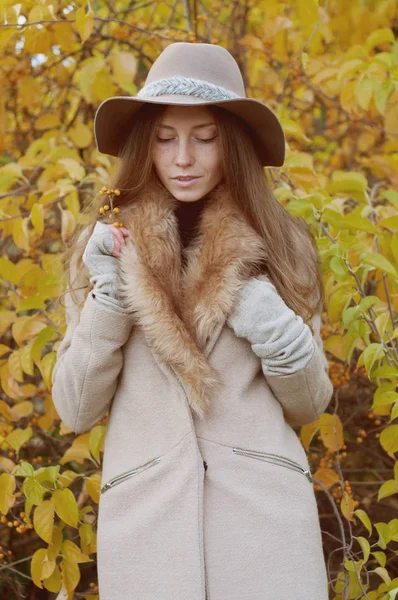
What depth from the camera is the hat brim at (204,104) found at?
6.41 feet

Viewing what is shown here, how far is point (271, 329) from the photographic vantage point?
72.6 inches

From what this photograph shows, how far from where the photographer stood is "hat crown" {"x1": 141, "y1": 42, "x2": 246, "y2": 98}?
6.59 feet

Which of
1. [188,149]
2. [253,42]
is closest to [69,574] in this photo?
[188,149]

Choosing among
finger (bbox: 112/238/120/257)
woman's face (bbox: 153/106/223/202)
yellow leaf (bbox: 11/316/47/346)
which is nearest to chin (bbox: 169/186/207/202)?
woman's face (bbox: 153/106/223/202)

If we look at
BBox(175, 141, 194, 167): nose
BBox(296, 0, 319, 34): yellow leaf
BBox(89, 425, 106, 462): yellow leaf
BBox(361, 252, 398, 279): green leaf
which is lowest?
BBox(89, 425, 106, 462): yellow leaf

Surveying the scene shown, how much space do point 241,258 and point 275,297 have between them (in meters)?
0.12

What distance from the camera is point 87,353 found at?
1.87 metres

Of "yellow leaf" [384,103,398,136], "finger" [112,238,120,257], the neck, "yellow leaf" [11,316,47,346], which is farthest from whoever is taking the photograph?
"yellow leaf" [384,103,398,136]

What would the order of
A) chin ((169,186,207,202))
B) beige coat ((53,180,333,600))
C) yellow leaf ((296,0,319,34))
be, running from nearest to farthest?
beige coat ((53,180,333,600)) → chin ((169,186,207,202)) → yellow leaf ((296,0,319,34))

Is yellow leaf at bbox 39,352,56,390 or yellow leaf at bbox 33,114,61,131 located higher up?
yellow leaf at bbox 33,114,61,131

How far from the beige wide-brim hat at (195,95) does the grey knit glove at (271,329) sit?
420 millimetres

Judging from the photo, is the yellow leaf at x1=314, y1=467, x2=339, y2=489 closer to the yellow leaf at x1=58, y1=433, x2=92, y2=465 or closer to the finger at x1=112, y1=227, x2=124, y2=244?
the yellow leaf at x1=58, y1=433, x2=92, y2=465

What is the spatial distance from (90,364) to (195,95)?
654 mm

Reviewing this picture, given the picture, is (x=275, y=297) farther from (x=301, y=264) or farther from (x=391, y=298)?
(x=391, y=298)
